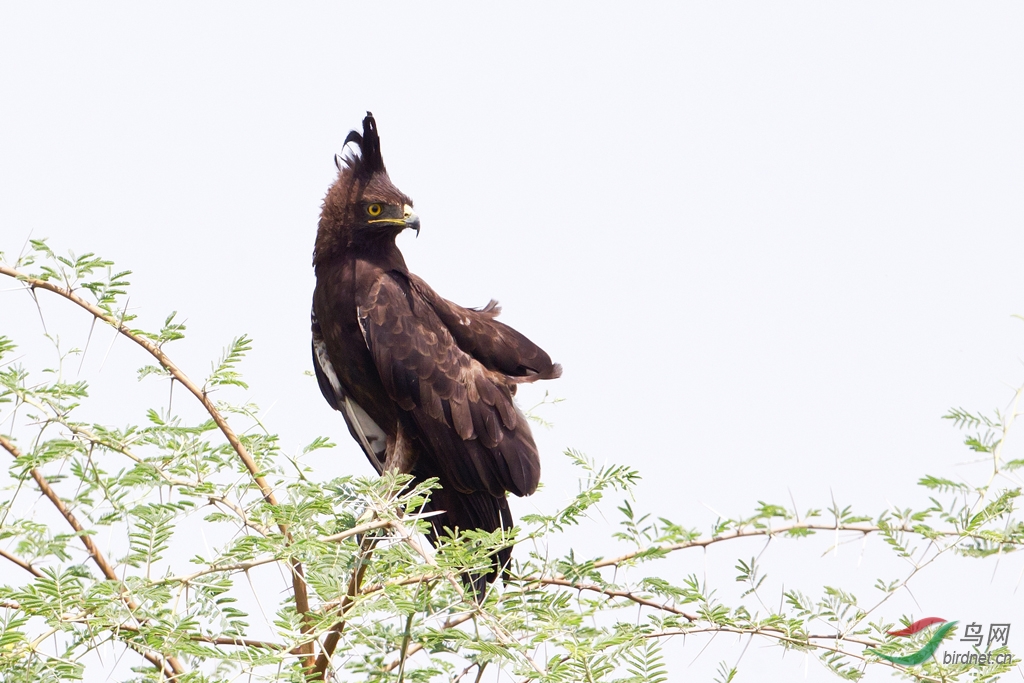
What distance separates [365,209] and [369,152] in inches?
14.5

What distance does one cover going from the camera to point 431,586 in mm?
3293

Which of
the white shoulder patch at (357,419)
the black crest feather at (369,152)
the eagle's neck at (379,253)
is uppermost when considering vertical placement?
the black crest feather at (369,152)

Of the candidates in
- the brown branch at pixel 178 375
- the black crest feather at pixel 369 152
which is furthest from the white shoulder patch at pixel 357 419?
the brown branch at pixel 178 375

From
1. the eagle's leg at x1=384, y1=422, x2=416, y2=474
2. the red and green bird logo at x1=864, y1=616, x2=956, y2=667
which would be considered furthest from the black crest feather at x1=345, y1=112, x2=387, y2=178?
the red and green bird logo at x1=864, y1=616, x2=956, y2=667

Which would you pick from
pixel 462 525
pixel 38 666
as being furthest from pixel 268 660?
pixel 462 525

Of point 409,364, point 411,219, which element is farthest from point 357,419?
point 411,219

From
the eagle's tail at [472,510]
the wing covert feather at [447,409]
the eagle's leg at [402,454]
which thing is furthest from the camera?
the eagle's leg at [402,454]

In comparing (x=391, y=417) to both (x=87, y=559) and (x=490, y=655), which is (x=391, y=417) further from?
(x=490, y=655)

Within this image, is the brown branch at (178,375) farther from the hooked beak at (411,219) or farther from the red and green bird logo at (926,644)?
the hooked beak at (411,219)

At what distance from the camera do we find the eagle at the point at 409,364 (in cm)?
527

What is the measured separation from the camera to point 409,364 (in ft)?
17.3

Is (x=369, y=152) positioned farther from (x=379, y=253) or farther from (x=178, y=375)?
(x=178, y=375)

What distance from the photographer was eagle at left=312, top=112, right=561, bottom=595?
17.3 ft

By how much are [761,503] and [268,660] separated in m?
1.55
